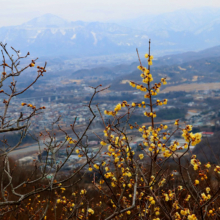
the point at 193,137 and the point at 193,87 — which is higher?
the point at 193,137

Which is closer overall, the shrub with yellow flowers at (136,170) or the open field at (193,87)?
the shrub with yellow flowers at (136,170)

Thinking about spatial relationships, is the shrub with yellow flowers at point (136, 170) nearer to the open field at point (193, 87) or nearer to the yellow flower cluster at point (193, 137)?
the yellow flower cluster at point (193, 137)

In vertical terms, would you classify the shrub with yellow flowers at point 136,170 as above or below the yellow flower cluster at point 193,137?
below

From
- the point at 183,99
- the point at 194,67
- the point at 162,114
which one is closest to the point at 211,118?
the point at 162,114

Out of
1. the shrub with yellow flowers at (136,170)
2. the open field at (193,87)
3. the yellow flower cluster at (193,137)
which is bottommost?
the open field at (193,87)

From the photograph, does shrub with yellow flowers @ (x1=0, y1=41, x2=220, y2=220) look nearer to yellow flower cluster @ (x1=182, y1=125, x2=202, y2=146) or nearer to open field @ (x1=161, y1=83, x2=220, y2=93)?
yellow flower cluster @ (x1=182, y1=125, x2=202, y2=146)

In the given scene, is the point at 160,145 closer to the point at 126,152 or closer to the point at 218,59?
the point at 126,152

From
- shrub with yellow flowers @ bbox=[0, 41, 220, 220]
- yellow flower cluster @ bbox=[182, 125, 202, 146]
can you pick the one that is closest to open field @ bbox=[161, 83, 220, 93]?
shrub with yellow flowers @ bbox=[0, 41, 220, 220]

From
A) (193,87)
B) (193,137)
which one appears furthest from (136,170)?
(193,87)

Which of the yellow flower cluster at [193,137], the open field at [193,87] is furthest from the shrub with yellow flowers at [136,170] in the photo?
the open field at [193,87]

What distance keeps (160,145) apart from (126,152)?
0.36 m

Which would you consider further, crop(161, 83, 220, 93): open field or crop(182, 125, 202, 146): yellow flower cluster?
crop(161, 83, 220, 93): open field

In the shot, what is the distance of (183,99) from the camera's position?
159 ft

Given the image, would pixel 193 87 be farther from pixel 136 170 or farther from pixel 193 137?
pixel 136 170
